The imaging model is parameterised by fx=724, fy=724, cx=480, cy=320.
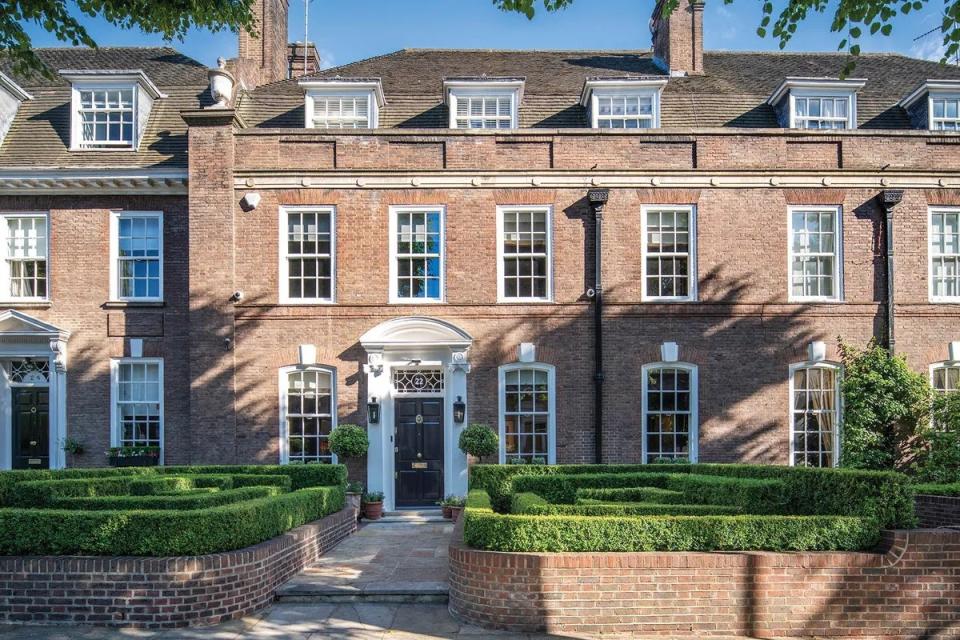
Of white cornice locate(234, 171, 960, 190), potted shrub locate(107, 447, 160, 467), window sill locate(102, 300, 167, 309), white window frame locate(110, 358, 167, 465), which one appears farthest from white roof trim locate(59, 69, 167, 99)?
potted shrub locate(107, 447, 160, 467)

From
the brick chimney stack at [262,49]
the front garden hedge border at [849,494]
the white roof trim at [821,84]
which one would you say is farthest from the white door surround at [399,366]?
the white roof trim at [821,84]

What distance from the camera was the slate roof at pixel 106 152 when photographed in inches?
671

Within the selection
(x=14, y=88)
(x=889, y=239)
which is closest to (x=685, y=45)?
(x=889, y=239)

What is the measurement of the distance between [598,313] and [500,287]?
2234mm

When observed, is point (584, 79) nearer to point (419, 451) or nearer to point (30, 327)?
point (419, 451)

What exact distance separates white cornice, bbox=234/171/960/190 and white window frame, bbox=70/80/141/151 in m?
3.50

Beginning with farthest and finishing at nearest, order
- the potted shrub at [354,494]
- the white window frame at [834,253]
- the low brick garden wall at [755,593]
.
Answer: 1. the white window frame at [834,253]
2. the potted shrub at [354,494]
3. the low brick garden wall at [755,593]

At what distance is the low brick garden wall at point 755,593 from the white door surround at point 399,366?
7.92 metres

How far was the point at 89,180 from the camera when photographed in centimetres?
1614

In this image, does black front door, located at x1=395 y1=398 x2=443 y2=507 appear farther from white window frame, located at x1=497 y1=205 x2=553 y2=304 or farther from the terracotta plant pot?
white window frame, located at x1=497 y1=205 x2=553 y2=304

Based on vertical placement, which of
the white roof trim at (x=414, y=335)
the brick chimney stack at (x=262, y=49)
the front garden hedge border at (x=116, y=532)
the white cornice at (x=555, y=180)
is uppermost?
the brick chimney stack at (x=262, y=49)

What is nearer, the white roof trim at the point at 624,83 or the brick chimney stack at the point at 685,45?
the white roof trim at the point at 624,83

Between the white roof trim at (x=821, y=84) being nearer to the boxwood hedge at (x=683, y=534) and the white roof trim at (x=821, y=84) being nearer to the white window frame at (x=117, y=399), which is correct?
the boxwood hedge at (x=683, y=534)

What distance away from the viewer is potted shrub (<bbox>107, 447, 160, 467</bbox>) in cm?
1586
